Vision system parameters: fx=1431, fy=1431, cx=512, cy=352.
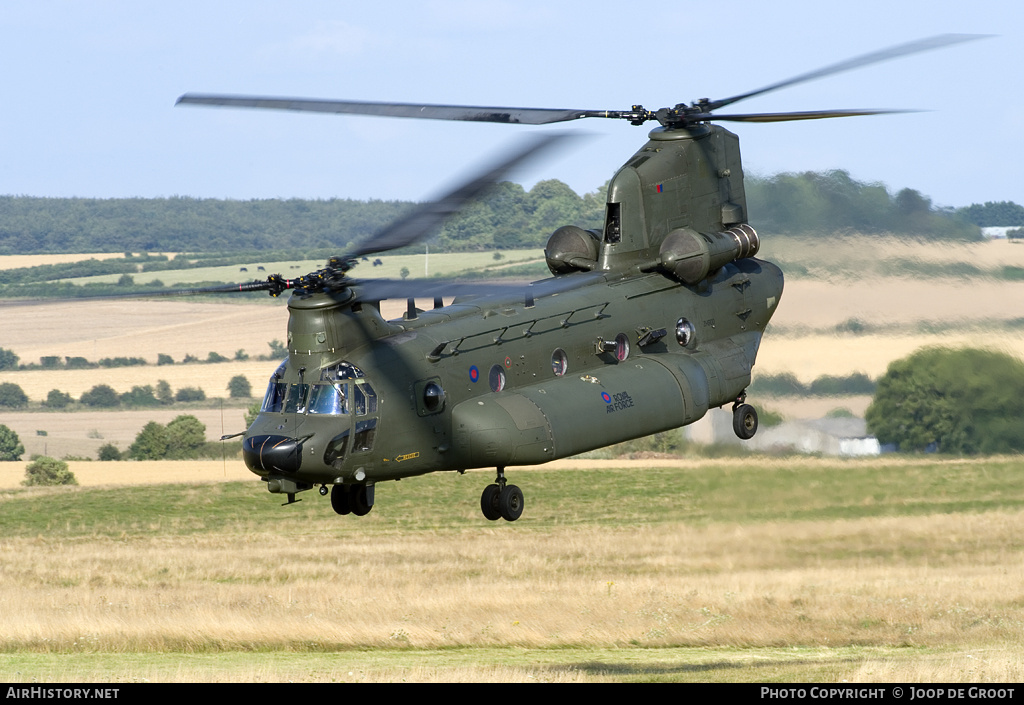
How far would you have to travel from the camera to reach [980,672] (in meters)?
35.8

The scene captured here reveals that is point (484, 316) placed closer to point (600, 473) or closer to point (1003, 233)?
point (1003, 233)

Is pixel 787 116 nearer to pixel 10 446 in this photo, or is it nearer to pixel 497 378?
pixel 497 378

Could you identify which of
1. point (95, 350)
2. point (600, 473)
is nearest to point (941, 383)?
point (600, 473)

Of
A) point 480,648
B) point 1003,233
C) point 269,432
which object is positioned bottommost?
point 480,648

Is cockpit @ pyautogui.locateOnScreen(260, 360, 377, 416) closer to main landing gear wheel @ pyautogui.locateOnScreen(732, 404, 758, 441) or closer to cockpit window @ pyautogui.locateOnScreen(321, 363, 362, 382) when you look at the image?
cockpit window @ pyautogui.locateOnScreen(321, 363, 362, 382)

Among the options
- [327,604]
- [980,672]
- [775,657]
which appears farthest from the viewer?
[327,604]

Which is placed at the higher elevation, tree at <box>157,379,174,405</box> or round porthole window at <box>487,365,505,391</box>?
tree at <box>157,379,174,405</box>

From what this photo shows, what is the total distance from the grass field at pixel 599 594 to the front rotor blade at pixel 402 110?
28.5 ft

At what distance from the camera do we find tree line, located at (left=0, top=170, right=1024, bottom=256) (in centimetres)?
3025

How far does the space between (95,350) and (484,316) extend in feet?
443

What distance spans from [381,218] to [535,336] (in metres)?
95.7

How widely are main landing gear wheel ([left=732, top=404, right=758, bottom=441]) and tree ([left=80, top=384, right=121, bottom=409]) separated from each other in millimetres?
123378

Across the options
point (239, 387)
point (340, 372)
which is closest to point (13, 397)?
point (239, 387)

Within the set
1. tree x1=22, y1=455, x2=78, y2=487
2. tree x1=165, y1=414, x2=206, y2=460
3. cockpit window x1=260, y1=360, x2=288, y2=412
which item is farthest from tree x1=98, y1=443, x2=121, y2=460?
cockpit window x1=260, y1=360, x2=288, y2=412
